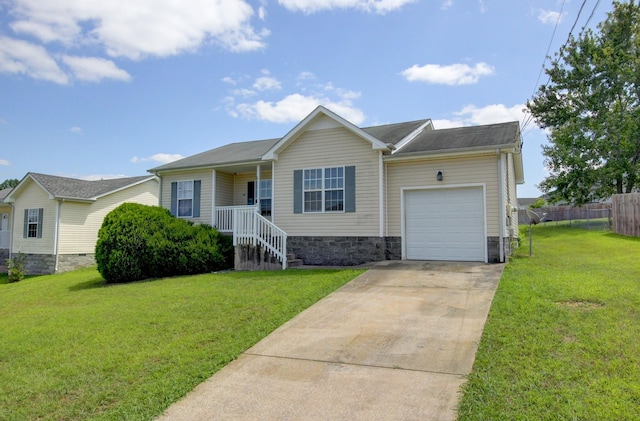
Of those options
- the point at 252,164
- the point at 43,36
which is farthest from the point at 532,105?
the point at 43,36

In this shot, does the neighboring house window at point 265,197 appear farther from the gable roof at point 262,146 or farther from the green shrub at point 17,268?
the green shrub at point 17,268

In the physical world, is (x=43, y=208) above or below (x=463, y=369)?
above

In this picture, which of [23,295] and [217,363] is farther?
[23,295]

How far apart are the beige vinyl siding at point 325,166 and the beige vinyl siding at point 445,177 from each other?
1.75 ft

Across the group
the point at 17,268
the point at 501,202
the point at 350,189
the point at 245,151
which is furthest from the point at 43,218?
the point at 501,202

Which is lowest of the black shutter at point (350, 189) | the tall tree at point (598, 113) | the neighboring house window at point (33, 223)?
the neighboring house window at point (33, 223)

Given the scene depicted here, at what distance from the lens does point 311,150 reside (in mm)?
12695

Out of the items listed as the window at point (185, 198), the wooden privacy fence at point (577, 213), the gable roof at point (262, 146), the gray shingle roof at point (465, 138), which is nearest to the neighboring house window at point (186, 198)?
the window at point (185, 198)

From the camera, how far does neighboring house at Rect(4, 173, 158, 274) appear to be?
19.1 meters

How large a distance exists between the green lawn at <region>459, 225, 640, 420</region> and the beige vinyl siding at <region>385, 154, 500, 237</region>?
3.26m

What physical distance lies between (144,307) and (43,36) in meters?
9.87

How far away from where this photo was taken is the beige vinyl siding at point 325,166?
1178 cm

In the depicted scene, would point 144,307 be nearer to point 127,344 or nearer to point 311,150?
point 127,344

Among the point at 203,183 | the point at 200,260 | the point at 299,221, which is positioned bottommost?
the point at 200,260
